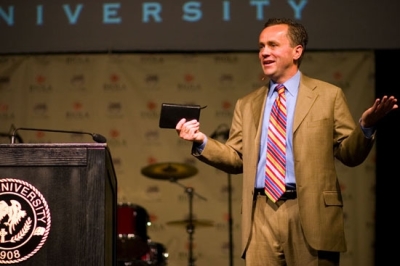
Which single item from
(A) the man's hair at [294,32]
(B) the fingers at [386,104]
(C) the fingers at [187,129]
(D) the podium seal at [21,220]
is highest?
(A) the man's hair at [294,32]

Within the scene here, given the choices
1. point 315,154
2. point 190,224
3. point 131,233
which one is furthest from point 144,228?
point 315,154

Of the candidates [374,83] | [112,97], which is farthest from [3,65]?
[374,83]

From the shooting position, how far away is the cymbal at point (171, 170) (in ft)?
22.6

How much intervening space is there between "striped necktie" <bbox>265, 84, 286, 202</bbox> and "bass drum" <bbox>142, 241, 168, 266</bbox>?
135 inches

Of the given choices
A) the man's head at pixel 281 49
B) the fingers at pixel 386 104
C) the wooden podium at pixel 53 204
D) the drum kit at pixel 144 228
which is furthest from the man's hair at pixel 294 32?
the drum kit at pixel 144 228

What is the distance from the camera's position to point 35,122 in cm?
719

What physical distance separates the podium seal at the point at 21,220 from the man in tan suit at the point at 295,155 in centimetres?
77

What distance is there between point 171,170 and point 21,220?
154 inches

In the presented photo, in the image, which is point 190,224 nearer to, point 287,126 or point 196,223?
point 196,223

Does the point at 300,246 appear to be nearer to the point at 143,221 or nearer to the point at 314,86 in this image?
the point at 314,86

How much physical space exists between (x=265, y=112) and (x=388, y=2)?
3.56 metres

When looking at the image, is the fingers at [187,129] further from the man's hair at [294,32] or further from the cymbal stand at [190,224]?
the cymbal stand at [190,224]

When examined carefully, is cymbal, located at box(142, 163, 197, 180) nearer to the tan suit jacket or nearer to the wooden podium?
the tan suit jacket

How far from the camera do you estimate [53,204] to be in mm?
3068
